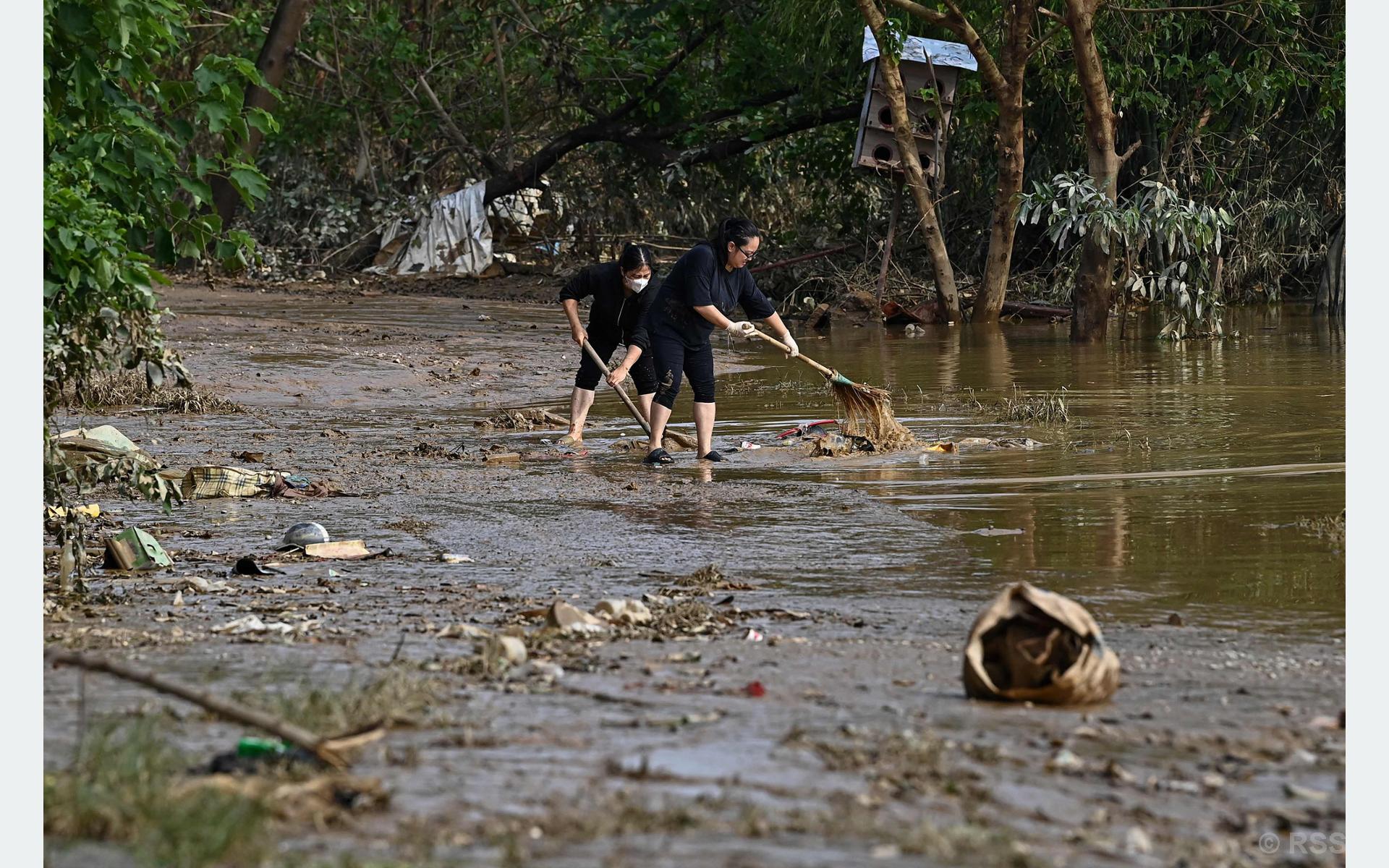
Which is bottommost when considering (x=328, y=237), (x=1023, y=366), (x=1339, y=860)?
(x=1339, y=860)

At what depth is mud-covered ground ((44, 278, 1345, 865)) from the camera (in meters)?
3.51

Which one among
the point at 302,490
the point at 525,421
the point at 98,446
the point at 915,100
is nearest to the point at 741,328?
the point at 525,421

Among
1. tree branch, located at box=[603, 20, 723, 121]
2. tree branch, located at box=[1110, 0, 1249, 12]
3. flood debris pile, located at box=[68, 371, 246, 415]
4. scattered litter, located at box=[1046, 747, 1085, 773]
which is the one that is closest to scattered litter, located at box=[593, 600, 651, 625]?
scattered litter, located at box=[1046, 747, 1085, 773]

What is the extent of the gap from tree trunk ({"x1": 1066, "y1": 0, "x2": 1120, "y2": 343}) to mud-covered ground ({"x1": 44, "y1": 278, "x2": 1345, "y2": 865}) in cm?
1124

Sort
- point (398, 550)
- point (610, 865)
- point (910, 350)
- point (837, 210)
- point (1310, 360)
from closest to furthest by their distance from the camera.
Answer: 1. point (610, 865)
2. point (398, 550)
3. point (1310, 360)
4. point (910, 350)
5. point (837, 210)

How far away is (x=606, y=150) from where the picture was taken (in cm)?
2931

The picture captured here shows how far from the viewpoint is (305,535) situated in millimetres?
7402

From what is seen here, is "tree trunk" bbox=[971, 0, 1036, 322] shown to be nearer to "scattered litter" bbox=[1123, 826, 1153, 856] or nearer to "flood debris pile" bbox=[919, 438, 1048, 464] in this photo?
"flood debris pile" bbox=[919, 438, 1048, 464]

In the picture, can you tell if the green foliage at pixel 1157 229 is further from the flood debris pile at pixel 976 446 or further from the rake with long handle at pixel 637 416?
the rake with long handle at pixel 637 416

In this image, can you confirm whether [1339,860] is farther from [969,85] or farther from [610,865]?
[969,85]

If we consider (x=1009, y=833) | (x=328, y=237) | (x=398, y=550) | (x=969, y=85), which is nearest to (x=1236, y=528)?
(x=398, y=550)

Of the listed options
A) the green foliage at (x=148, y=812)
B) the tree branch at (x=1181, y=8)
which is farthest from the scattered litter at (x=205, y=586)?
the tree branch at (x=1181, y=8)

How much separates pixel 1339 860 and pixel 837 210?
24651 millimetres

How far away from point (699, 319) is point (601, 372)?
3.36ft
